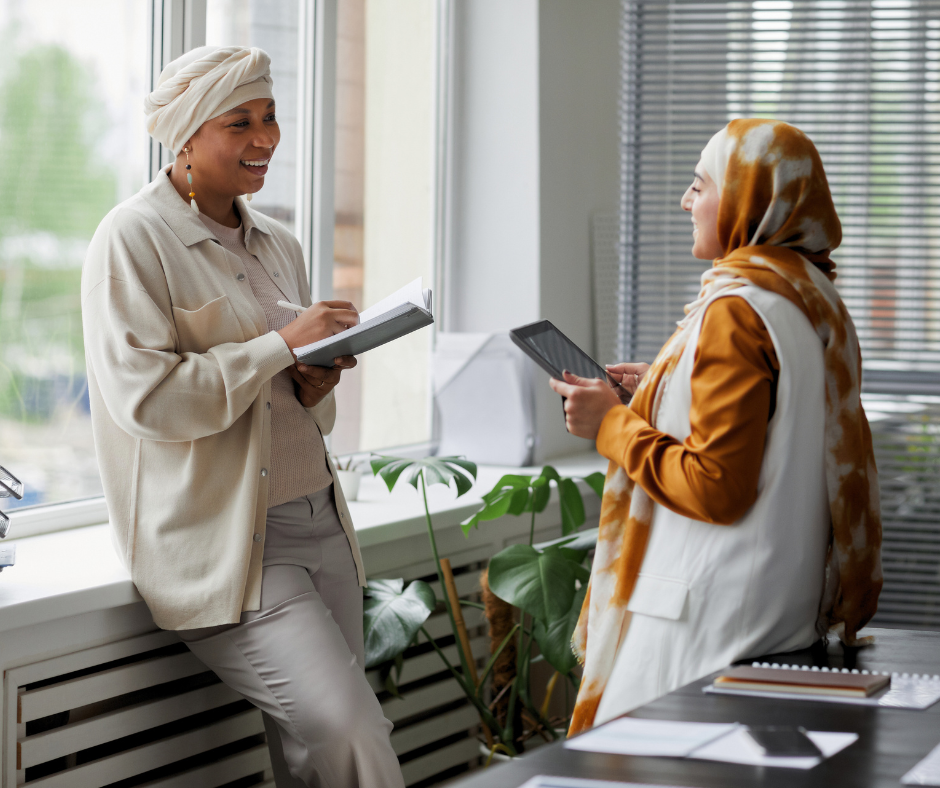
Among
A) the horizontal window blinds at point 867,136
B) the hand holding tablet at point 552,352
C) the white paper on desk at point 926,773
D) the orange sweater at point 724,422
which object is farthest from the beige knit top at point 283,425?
the horizontal window blinds at point 867,136

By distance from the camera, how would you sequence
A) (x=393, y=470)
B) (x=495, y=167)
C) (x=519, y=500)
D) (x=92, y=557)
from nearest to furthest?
1. (x=92, y=557)
2. (x=393, y=470)
3. (x=519, y=500)
4. (x=495, y=167)

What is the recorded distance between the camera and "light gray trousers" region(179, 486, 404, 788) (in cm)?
168

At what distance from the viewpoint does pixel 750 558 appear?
144 cm

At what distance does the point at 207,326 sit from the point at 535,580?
0.93m

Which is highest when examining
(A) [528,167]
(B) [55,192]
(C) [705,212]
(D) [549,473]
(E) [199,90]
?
(A) [528,167]

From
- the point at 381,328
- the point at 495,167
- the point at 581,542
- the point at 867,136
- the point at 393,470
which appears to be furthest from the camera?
the point at 495,167

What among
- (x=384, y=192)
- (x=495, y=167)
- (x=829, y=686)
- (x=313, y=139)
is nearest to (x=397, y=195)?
(x=384, y=192)

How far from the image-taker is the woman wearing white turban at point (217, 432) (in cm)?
165

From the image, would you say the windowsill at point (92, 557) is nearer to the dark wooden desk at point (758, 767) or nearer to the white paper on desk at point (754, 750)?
the dark wooden desk at point (758, 767)

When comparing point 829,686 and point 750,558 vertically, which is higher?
point 750,558

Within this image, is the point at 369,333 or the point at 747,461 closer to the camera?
the point at 747,461

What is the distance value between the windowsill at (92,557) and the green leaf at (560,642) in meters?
0.44

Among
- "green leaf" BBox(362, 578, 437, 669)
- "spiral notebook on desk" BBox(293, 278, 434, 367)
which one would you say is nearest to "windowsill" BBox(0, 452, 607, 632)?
"green leaf" BBox(362, 578, 437, 669)

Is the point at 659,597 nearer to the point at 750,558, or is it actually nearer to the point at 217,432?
the point at 750,558
